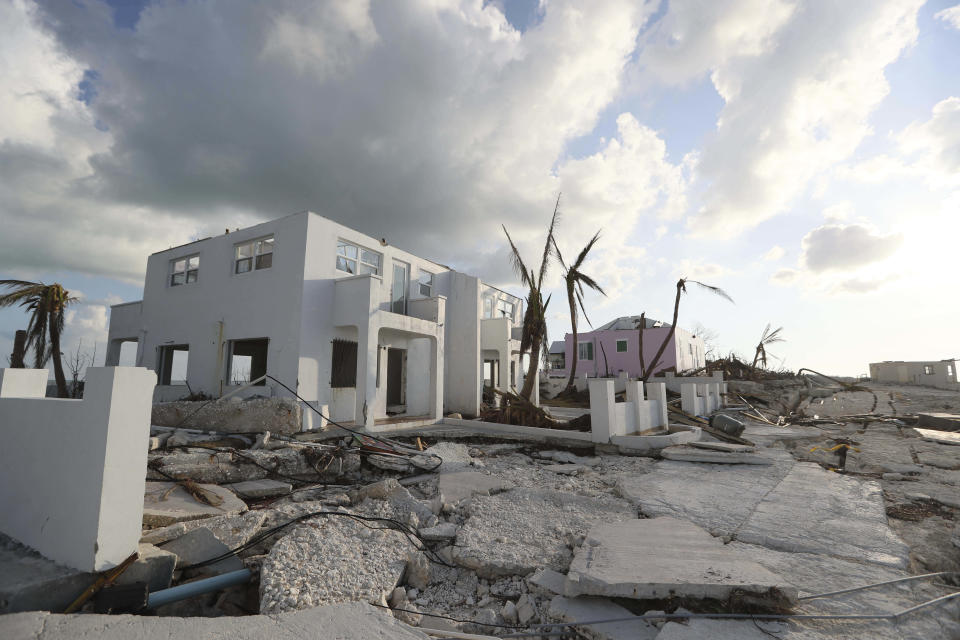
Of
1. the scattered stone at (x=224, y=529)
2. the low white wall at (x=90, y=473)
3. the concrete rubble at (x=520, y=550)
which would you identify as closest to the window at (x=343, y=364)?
the concrete rubble at (x=520, y=550)

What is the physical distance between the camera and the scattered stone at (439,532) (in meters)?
4.29

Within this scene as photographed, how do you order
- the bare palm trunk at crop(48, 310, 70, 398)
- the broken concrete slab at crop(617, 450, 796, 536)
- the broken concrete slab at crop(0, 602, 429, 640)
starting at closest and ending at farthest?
the broken concrete slab at crop(0, 602, 429, 640), the broken concrete slab at crop(617, 450, 796, 536), the bare palm trunk at crop(48, 310, 70, 398)

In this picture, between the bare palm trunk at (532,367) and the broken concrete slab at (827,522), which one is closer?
the broken concrete slab at (827,522)

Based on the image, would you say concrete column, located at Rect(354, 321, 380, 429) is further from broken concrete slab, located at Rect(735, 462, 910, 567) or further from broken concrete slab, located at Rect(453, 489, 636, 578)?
broken concrete slab, located at Rect(735, 462, 910, 567)

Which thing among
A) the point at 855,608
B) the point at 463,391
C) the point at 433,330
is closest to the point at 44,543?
the point at 855,608

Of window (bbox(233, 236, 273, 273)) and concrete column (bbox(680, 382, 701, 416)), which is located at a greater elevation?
window (bbox(233, 236, 273, 273))

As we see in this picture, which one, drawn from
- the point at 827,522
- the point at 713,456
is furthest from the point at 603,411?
the point at 827,522

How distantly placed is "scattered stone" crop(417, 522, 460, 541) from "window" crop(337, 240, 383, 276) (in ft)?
36.7

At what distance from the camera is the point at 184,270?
1641cm

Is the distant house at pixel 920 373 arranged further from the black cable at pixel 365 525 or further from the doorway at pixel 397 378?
the black cable at pixel 365 525

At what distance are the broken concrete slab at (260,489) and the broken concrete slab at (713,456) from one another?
728cm

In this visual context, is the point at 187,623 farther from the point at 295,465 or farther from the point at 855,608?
the point at 295,465

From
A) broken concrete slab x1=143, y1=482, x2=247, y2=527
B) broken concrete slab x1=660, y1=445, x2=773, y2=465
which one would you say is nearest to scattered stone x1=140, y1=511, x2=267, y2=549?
broken concrete slab x1=143, y1=482, x2=247, y2=527

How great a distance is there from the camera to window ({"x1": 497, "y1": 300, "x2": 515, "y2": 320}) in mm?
22484
